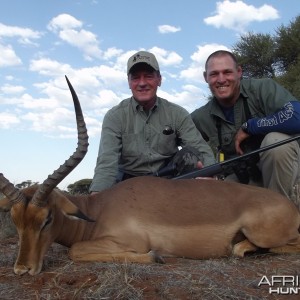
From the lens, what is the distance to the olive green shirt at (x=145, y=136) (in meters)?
6.97

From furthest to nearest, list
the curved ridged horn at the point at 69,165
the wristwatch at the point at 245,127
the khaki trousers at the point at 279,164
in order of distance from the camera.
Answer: the wristwatch at the point at 245,127
the khaki trousers at the point at 279,164
the curved ridged horn at the point at 69,165

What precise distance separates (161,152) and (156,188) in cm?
185

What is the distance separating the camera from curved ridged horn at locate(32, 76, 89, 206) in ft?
14.3

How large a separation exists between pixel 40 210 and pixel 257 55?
16573mm

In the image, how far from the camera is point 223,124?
732 cm

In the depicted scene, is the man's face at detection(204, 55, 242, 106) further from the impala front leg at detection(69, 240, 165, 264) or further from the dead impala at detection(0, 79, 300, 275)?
the impala front leg at detection(69, 240, 165, 264)

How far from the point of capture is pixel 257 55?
19.5m

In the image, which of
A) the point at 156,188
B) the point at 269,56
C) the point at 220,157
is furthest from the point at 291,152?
the point at 269,56

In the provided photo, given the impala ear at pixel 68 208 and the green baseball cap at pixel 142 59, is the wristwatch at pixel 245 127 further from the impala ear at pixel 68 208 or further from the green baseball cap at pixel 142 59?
the impala ear at pixel 68 208

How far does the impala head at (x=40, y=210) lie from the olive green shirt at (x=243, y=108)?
3.19 meters

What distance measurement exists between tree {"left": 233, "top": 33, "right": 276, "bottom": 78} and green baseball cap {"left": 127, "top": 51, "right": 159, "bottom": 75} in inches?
517

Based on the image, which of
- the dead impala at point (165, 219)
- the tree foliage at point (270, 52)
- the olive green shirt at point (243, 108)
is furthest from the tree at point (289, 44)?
the dead impala at point (165, 219)

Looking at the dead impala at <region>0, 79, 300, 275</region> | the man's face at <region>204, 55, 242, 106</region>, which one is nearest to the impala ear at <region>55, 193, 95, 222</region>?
the dead impala at <region>0, 79, 300, 275</region>

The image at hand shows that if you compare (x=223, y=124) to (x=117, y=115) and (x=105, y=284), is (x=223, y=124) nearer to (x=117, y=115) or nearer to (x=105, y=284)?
(x=117, y=115)
